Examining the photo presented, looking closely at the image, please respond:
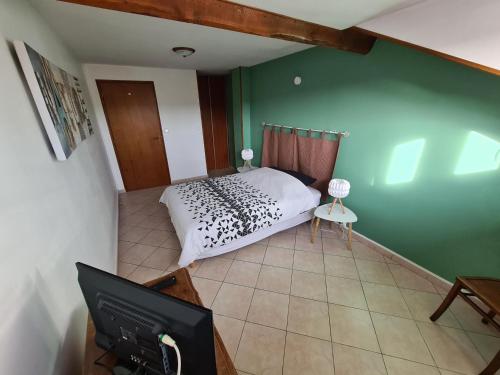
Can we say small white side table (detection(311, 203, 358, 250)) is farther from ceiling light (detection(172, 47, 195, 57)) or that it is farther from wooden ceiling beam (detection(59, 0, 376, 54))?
ceiling light (detection(172, 47, 195, 57))

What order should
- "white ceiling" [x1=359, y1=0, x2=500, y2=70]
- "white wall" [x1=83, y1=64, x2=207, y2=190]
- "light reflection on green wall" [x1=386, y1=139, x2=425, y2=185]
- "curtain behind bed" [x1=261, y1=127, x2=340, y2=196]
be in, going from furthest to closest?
"white wall" [x1=83, y1=64, x2=207, y2=190], "curtain behind bed" [x1=261, y1=127, x2=340, y2=196], "light reflection on green wall" [x1=386, y1=139, x2=425, y2=185], "white ceiling" [x1=359, y1=0, x2=500, y2=70]

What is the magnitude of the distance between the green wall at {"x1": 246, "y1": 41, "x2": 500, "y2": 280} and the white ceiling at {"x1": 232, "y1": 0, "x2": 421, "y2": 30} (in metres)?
0.58

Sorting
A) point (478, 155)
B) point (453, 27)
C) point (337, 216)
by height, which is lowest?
point (337, 216)

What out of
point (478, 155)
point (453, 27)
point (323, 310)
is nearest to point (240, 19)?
point (453, 27)

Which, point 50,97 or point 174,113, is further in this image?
point 174,113

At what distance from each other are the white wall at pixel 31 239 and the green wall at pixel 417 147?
2.59m

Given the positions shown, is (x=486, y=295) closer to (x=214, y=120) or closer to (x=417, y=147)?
(x=417, y=147)

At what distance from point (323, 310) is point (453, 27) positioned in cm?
215

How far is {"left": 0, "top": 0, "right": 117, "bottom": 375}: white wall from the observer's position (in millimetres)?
648

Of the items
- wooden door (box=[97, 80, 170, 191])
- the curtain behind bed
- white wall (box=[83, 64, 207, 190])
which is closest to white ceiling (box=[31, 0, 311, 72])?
white wall (box=[83, 64, 207, 190])

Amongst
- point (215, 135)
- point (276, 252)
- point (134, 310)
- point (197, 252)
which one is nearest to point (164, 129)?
point (215, 135)

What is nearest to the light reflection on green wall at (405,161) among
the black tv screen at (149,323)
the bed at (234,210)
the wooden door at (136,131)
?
the bed at (234,210)

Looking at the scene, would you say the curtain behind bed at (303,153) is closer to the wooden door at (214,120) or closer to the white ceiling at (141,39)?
the white ceiling at (141,39)

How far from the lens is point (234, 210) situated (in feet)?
7.35
